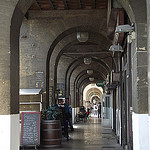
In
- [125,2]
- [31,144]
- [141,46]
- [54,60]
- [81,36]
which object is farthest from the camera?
[54,60]

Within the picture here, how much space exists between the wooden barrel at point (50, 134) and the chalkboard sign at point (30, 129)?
1.50 feet

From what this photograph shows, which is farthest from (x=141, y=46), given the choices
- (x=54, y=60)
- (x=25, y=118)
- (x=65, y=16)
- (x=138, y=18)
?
(x=54, y=60)

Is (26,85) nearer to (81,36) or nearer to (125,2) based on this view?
(81,36)

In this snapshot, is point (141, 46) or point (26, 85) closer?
point (141, 46)

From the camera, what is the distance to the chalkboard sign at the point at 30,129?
10.6 metres

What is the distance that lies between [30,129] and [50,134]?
757 millimetres

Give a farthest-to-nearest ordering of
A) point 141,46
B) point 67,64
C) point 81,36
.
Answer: point 67,64 < point 81,36 < point 141,46

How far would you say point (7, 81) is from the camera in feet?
22.0

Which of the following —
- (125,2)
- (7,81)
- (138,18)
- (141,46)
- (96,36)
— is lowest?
(7,81)

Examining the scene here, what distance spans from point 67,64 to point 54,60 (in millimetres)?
6065

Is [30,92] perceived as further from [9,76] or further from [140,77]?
[140,77]

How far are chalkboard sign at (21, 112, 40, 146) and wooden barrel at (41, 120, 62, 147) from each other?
456 mm

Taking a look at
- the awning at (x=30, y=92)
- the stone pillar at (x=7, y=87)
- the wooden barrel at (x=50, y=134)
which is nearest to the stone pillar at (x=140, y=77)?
the stone pillar at (x=7, y=87)

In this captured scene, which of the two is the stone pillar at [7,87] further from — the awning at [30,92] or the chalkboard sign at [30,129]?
the awning at [30,92]
